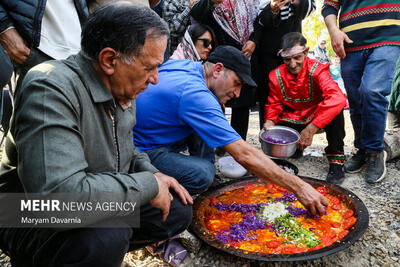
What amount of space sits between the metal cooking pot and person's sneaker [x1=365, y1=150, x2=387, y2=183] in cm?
78

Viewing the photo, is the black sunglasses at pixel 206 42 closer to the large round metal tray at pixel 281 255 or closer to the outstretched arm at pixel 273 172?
the large round metal tray at pixel 281 255

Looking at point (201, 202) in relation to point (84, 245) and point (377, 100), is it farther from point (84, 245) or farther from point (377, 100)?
point (377, 100)

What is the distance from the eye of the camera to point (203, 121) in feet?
7.43

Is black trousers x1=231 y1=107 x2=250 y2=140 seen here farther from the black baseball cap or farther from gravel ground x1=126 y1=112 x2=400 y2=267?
the black baseball cap

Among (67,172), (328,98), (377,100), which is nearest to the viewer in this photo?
(67,172)

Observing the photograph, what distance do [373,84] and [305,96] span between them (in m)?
0.79

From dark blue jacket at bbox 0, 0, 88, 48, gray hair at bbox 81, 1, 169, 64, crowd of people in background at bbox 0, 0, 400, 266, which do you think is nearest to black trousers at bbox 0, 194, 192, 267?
crowd of people in background at bbox 0, 0, 400, 266

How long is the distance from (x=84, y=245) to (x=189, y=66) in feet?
5.61

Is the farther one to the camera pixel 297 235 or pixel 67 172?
pixel 297 235

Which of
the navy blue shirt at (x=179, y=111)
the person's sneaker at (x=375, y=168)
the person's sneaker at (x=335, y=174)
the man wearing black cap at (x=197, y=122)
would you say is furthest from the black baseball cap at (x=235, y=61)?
the person's sneaker at (x=375, y=168)

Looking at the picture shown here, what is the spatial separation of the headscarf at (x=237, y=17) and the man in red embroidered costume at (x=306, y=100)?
539 mm

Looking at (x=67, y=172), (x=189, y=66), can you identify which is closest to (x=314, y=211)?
(x=189, y=66)

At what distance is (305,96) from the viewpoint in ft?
12.4

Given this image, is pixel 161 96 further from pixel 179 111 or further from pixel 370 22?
pixel 370 22
